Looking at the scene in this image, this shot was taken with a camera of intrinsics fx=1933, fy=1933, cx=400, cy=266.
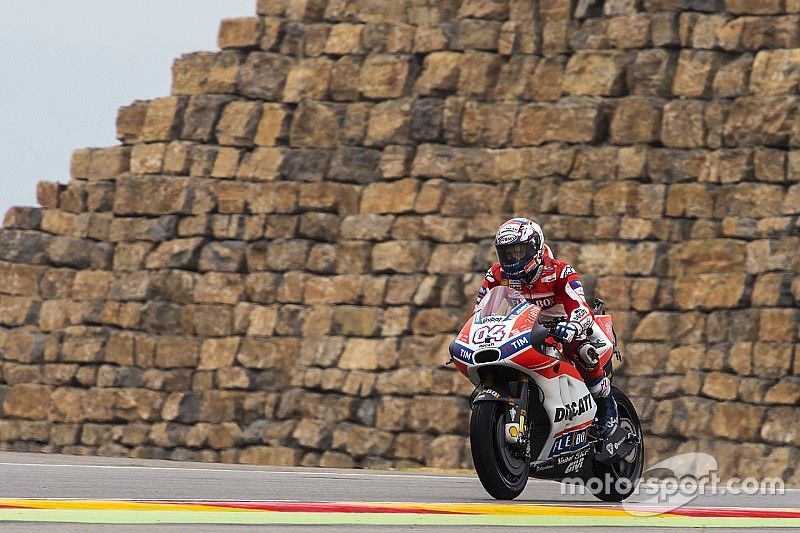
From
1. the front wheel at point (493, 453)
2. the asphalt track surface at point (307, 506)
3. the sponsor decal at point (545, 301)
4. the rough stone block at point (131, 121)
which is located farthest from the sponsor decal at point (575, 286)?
the rough stone block at point (131, 121)

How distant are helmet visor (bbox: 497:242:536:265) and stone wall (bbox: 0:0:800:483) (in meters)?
8.50

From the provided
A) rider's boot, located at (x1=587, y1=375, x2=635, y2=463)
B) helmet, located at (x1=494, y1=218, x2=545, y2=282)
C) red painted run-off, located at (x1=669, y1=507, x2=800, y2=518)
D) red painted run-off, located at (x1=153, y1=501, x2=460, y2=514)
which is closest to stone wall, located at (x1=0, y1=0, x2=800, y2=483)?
rider's boot, located at (x1=587, y1=375, x2=635, y2=463)

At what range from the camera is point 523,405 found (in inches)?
453

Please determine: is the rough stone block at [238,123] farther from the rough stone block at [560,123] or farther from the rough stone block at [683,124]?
the rough stone block at [683,124]

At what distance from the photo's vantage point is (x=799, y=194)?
824 inches

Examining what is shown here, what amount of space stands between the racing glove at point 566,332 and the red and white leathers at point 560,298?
0.25 ft

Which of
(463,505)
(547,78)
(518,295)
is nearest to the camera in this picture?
(463,505)

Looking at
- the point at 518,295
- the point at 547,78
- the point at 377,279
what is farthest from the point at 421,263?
the point at 518,295

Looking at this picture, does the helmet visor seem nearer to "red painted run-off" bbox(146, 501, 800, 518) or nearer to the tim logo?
the tim logo

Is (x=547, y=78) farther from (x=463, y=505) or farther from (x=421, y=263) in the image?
(x=463, y=505)

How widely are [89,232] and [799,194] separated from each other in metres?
10.9

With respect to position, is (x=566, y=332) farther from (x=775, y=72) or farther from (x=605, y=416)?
(x=775, y=72)

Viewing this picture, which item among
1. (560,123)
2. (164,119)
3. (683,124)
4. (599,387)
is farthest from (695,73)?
(599,387)

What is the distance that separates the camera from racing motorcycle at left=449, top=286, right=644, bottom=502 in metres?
11.3
